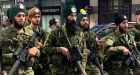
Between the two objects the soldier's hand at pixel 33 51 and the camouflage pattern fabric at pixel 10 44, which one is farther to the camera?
the camouflage pattern fabric at pixel 10 44

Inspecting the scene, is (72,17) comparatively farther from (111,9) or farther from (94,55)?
(111,9)

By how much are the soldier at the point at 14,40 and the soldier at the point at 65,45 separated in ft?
1.37

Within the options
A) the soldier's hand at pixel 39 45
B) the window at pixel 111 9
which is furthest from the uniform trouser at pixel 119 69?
the window at pixel 111 9

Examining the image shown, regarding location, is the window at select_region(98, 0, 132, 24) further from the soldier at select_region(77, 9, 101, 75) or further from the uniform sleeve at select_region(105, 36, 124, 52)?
the uniform sleeve at select_region(105, 36, 124, 52)

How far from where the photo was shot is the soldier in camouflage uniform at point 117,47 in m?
7.61

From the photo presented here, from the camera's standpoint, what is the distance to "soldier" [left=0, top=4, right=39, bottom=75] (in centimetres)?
705

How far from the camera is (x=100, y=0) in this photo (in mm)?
31328

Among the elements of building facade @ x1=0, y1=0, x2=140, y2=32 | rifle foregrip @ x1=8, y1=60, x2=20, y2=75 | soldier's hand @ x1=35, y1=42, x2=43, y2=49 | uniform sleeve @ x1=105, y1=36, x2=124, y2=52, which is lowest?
building facade @ x1=0, y1=0, x2=140, y2=32

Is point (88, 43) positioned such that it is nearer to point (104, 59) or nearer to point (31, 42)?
point (104, 59)

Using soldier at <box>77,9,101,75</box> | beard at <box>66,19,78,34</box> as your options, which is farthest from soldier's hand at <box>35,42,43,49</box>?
soldier at <box>77,9,101,75</box>

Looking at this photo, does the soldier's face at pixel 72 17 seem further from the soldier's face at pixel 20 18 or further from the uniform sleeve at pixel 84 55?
the soldier's face at pixel 20 18

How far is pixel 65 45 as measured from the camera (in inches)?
284

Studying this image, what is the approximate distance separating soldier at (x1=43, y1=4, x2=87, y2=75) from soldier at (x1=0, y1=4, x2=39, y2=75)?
42 centimetres

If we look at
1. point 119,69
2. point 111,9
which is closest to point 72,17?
point 119,69
